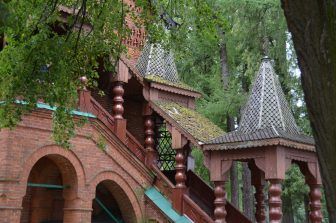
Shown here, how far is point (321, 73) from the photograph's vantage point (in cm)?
361

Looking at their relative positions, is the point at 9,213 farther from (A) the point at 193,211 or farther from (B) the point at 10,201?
(A) the point at 193,211

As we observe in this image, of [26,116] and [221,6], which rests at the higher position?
[221,6]

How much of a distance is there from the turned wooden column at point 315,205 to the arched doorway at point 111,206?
443cm

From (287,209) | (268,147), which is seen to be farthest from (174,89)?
(287,209)

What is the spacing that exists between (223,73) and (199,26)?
1281cm

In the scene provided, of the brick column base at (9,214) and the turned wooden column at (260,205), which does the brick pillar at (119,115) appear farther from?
the turned wooden column at (260,205)

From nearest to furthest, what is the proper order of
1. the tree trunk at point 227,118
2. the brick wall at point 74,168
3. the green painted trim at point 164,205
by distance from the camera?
the brick wall at point 74,168 → the green painted trim at point 164,205 → the tree trunk at point 227,118

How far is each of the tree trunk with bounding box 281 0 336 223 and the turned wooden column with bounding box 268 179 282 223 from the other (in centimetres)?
795

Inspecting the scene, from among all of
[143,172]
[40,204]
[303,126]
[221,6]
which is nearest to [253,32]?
[221,6]

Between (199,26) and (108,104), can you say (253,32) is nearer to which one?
(108,104)

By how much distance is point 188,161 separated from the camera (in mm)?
16656

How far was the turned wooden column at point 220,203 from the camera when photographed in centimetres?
1222

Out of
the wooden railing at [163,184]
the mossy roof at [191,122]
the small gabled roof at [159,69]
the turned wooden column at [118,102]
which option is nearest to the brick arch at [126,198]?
the wooden railing at [163,184]

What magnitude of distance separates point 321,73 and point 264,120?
8.93 m
